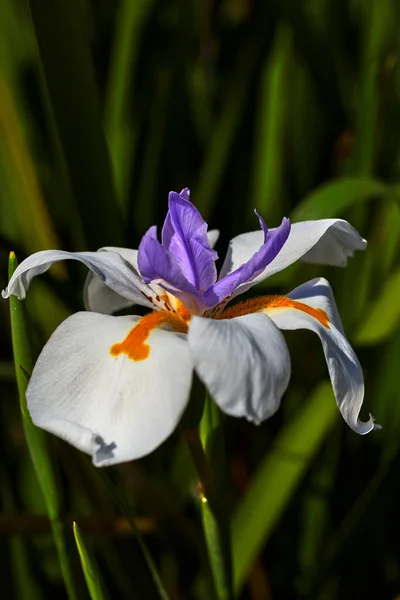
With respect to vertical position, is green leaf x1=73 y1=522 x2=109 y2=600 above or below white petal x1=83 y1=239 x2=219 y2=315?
below

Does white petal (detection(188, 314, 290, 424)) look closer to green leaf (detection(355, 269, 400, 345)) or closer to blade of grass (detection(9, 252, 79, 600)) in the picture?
blade of grass (detection(9, 252, 79, 600))

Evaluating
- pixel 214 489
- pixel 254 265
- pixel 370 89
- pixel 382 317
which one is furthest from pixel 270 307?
pixel 370 89

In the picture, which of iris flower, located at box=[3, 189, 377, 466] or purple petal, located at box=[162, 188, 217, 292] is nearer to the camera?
iris flower, located at box=[3, 189, 377, 466]

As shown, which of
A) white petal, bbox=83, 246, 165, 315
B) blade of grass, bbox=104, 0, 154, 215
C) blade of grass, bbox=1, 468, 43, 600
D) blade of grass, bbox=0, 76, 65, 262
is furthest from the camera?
blade of grass, bbox=104, 0, 154, 215

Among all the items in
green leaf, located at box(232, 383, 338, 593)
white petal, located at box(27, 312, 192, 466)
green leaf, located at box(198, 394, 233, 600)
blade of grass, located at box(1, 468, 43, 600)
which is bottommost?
blade of grass, located at box(1, 468, 43, 600)

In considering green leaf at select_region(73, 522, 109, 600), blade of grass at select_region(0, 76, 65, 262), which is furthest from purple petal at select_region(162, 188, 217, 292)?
blade of grass at select_region(0, 76, 65, 262)

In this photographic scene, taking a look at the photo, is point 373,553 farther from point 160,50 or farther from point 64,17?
point 160,50
